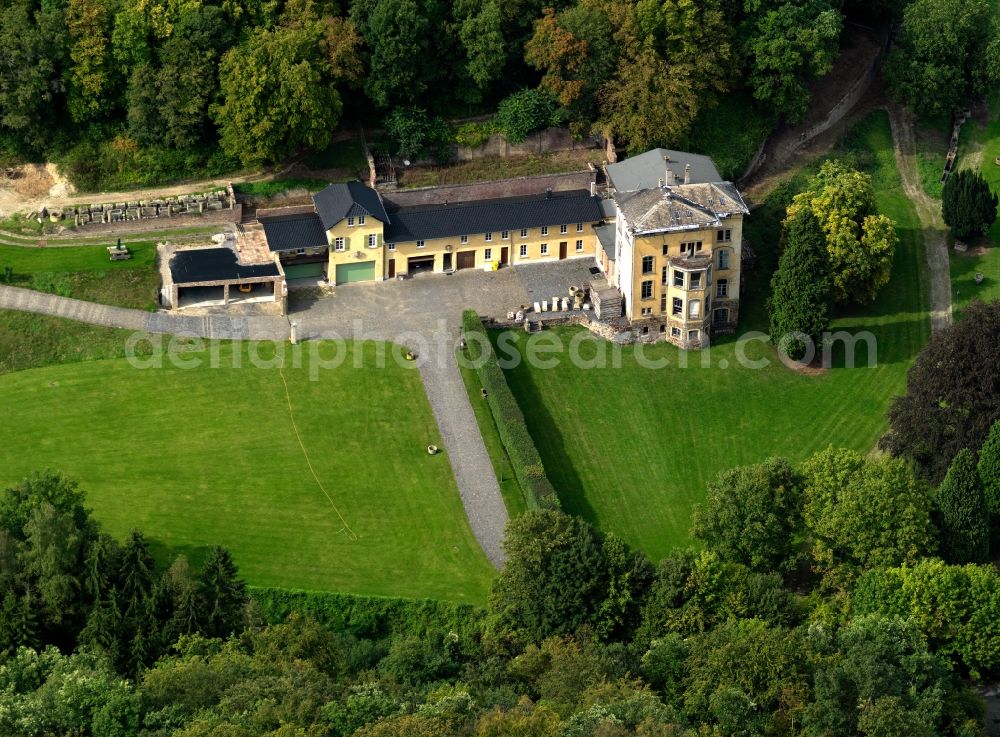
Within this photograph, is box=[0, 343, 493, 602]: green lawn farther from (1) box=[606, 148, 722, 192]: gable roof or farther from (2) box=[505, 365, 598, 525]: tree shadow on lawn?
(1) box=[606, 148, 722, 192]: gable roof

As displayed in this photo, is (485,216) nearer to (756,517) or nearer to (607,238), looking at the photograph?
(607,238)

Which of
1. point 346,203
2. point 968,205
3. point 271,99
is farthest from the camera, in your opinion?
point 968,205

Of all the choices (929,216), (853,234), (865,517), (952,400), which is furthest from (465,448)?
(929,216)

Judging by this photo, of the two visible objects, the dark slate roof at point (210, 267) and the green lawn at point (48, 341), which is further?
the dark slate roof at point (210, 267)

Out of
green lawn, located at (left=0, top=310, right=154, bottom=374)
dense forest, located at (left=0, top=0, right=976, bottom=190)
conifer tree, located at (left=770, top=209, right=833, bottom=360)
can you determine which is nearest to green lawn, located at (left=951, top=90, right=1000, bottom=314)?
conifer tree, located at (left=770, top=209, right=833, bottom=360)

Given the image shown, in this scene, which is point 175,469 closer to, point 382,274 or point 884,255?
point 382,274

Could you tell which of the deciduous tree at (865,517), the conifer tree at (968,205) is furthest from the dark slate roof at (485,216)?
the deciduous tree at (865,517)

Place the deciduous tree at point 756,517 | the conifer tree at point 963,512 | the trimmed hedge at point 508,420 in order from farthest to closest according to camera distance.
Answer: the trimmed hedge at point 508,420 < the conifer tree at point 963,512 < the deciduous tree at point 756,517

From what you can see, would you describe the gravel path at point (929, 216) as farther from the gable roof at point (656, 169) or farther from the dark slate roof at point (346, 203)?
the dark slate roof at point (346, 203)
